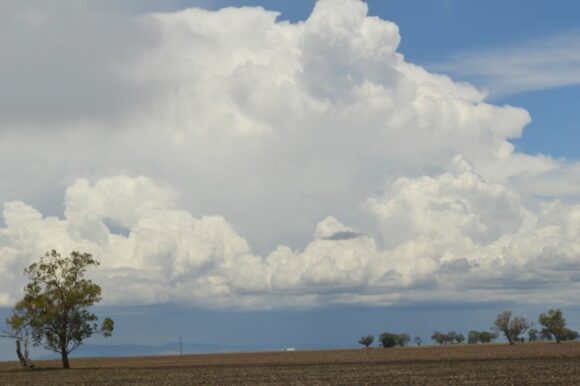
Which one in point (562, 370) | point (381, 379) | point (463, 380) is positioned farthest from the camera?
point (562, 370)

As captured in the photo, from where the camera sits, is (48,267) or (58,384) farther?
(48,267)

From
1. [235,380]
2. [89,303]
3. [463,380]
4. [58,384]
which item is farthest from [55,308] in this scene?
[463,380]

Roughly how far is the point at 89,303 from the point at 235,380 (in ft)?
178

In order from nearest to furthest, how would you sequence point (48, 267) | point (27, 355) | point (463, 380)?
point (463, 380) < point (48, 267) < point (27, 355)

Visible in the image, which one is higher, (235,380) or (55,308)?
(55,308)

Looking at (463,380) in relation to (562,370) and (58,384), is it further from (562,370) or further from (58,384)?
(58,384)

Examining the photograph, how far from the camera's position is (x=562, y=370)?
71.5 m

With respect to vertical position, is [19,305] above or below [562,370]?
above

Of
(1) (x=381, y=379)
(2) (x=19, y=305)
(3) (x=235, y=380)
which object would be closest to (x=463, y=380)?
(1) (x=381, y=379)

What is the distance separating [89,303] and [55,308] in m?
5.17

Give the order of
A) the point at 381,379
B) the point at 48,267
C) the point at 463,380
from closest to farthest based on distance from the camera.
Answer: the point at 463,380 → the point at 381,379 → the point at 48,267

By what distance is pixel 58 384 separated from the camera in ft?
249

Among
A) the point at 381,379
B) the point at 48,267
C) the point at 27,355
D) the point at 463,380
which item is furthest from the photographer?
the point at 27,355

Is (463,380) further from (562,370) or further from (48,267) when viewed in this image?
(48,267)
